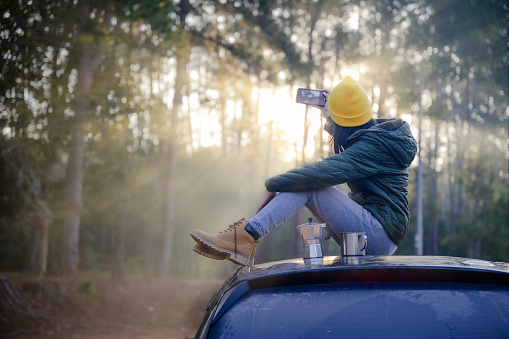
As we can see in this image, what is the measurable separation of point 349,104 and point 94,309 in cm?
1075

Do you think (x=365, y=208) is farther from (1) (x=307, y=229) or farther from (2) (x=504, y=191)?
(2) (x=504, y=191)

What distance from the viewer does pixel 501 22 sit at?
27844 mm

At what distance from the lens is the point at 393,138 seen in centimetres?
370

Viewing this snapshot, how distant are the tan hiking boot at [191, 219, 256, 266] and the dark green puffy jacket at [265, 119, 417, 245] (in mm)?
349

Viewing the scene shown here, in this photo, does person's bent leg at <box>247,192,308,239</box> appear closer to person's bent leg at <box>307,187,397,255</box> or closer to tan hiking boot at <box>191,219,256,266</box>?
tan hiking boot at <box>191,219,256,266</box>

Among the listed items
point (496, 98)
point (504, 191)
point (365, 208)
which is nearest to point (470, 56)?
point (496, 98)

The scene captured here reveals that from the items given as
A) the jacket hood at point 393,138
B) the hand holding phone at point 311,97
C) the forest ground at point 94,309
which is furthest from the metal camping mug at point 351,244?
the forest ground at point 94,309

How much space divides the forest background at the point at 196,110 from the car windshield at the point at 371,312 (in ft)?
8.22

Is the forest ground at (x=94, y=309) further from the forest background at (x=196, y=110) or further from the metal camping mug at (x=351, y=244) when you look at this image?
the metal camping mug at (x=351, y=244)

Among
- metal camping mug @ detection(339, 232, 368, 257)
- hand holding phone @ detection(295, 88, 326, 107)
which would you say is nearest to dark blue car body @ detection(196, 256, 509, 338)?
metal camping mug @ detection(339, 232, 368, 257)

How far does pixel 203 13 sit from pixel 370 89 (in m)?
16.7

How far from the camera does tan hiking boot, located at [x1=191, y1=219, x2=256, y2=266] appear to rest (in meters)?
3.42

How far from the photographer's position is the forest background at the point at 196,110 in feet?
42.6

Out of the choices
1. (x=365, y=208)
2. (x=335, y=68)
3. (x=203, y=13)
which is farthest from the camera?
(x=335, y=68)
